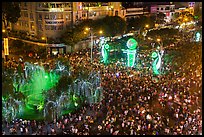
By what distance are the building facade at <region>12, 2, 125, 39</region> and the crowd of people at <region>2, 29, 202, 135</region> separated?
17471 mm

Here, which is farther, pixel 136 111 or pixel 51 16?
pixel 51 16

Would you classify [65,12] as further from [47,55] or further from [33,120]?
[33,120]

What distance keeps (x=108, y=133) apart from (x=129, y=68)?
16.4 meters

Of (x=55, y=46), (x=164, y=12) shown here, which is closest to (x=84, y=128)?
(x=55, y=46)

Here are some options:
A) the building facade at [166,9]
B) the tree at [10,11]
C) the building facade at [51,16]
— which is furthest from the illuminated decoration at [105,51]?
the building facade at [166,9]

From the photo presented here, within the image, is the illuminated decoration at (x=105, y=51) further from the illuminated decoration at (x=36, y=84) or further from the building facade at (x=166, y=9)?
the building facade at (x=166, y=9)

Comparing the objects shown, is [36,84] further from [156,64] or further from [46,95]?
[156,64]

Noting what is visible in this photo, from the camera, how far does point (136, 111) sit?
24.7 m

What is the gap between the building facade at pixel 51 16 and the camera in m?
49.4

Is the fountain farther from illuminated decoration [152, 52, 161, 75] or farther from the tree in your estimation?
the tree

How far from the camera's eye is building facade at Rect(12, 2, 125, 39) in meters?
49.4

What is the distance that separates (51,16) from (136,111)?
28.1 m

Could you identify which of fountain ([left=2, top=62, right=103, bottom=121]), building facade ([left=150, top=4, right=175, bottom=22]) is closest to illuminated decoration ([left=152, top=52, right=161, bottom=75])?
fountain ([left=2, top=62, right=103, bottom=121])

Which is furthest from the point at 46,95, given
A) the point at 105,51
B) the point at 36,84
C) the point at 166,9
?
the point at 166,9
